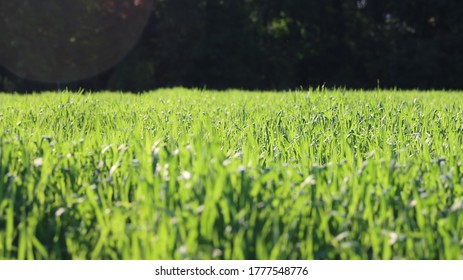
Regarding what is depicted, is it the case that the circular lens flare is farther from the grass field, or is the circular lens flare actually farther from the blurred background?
the grass field

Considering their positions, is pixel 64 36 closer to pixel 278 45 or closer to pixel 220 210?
pixel 278 45

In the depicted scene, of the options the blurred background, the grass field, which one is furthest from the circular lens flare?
the grass field

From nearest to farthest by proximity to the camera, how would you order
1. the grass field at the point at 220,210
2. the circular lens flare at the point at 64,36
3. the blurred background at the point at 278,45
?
the grass field at the point at 220,210
the circular lens flare at the point at 64,36
the blurred background at the point at 278,45

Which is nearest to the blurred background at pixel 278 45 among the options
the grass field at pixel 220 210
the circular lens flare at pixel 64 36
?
the circular lens flare at pixel 64 36

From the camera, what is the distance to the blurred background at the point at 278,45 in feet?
86.9

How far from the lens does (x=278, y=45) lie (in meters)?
29.8

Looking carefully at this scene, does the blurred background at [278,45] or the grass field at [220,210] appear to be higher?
the blurred background at [278,45]

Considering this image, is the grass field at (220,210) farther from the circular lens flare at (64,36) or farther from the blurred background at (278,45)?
the circular lens flare at (64,36)

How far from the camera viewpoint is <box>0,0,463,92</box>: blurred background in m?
26.5

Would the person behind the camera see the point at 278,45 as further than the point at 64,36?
Yes

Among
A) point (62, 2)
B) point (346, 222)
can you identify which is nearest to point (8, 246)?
point (346, 222)

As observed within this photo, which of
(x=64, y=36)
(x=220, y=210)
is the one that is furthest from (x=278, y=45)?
(x=220, y=210)

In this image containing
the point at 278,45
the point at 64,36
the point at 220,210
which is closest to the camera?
the point at 220,210

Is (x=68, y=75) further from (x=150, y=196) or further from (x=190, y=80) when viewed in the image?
(x=150, y=196)
